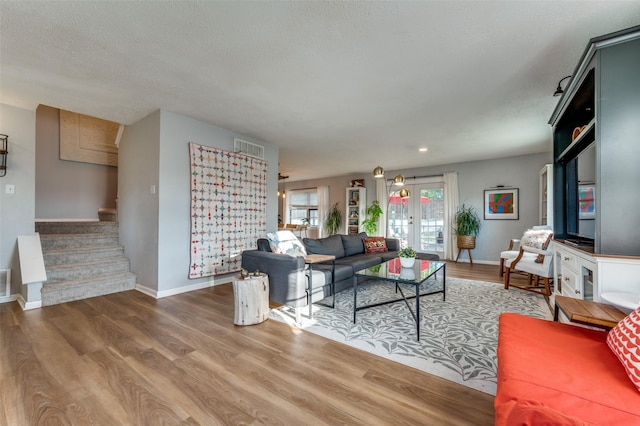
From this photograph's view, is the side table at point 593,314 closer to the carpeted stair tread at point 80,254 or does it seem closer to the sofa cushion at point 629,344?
the sofa cushion at point 629,344

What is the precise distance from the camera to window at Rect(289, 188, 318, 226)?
9.45 m

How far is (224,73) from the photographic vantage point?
257 centimetres

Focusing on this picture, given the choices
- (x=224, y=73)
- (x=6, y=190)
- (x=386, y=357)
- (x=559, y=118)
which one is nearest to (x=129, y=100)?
(x=224, y=73)

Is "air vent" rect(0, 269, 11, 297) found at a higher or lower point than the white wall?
lower

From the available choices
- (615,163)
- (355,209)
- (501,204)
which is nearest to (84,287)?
(615,163)

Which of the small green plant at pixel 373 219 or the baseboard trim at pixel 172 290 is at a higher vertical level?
the small green plant at pixel 373 219

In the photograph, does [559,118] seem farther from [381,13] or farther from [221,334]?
[221,334]

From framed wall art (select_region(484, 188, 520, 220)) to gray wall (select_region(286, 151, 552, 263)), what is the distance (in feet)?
0.29

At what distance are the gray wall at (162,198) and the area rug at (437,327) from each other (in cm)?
169

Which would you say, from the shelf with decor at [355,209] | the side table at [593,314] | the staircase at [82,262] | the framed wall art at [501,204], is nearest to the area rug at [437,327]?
the side table at [593,314]

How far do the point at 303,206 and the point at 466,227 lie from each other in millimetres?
5416

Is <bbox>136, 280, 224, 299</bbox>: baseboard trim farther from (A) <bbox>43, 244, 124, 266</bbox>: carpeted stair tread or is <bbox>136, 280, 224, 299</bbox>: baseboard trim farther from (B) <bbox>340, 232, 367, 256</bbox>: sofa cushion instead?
(B) <bbox>340, 232, 367, 256</bbox>: sofa cushion

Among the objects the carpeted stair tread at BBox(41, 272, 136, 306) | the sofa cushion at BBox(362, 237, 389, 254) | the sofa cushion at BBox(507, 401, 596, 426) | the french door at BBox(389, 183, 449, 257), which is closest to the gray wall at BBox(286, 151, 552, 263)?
the french door at BBox(389, 183, 449, 257)

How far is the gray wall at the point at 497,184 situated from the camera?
574 cm
